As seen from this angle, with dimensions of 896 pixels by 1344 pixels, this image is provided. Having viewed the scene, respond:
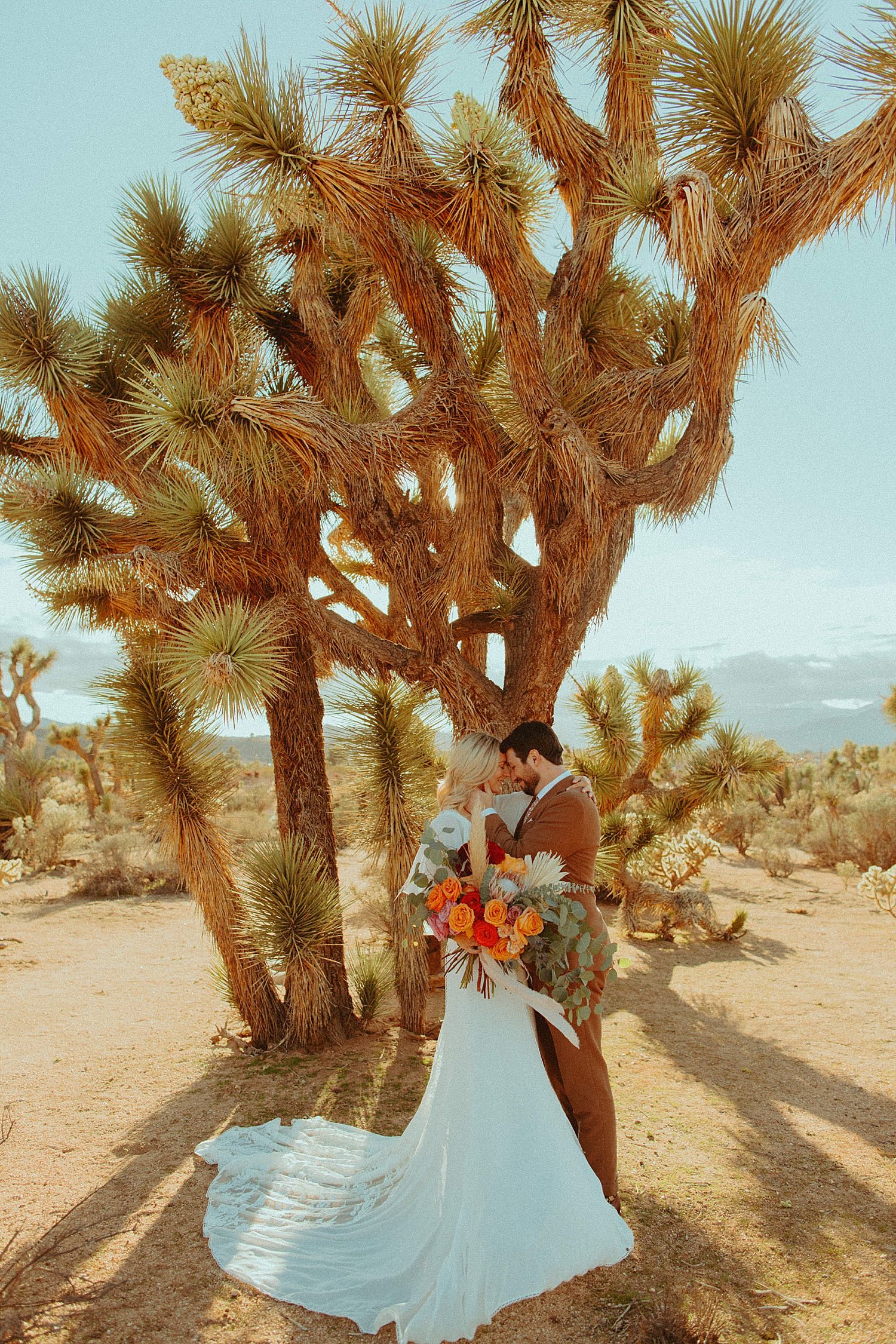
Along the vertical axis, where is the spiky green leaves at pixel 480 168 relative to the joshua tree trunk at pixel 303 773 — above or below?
above

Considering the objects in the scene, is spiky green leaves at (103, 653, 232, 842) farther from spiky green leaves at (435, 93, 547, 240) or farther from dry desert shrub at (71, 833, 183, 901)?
dry desert shrub at (71, 833, 183, 901)

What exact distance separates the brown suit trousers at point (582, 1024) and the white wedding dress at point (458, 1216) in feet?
0.77

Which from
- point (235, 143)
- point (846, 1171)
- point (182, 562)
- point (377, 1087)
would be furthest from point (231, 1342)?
point (235, 143)

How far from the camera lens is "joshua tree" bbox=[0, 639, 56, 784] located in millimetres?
18141

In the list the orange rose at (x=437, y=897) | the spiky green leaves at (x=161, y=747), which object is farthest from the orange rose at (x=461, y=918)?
the spiky green leaves at (x=161, y=747)

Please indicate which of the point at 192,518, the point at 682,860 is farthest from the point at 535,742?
the point at 682,860

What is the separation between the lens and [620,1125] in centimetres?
498

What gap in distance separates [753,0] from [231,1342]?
641 centimetres

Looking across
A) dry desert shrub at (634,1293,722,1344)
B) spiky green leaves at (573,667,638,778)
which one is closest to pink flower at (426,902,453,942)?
dry desert shrub at (634,1293,722,1344)

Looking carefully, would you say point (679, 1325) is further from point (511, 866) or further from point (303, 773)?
point (303, 773)

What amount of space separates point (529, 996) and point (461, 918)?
53 cm

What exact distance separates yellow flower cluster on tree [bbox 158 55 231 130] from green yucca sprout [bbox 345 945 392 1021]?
5876 mm

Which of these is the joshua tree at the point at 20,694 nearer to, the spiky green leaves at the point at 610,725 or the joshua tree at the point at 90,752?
the joshua tree at the point at 90,752

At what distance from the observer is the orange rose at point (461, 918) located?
3.15 m
